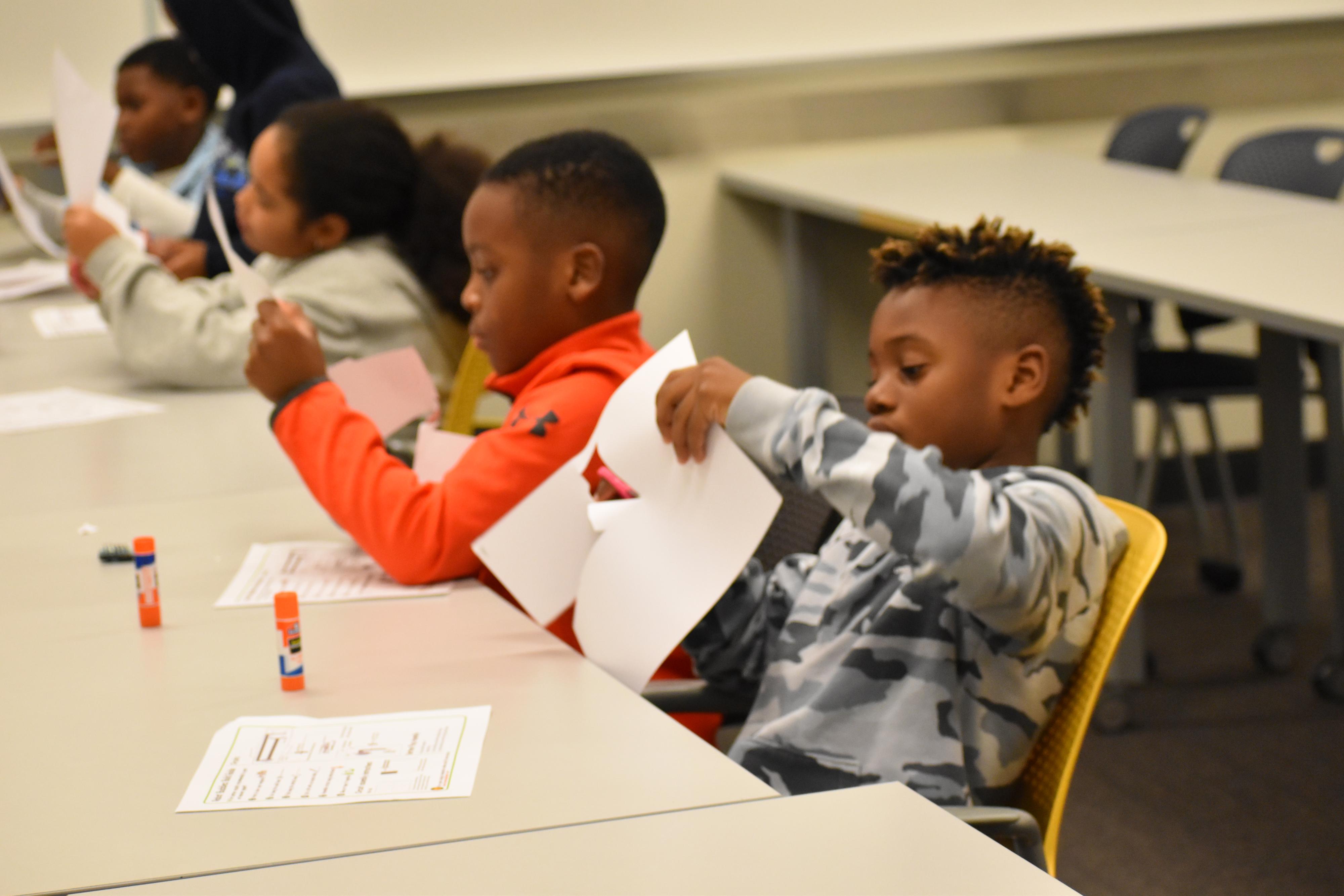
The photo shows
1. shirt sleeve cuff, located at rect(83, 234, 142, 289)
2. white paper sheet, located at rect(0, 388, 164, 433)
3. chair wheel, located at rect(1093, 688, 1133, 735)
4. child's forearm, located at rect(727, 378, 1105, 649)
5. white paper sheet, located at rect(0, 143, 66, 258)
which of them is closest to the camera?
child's forearm, located at rect(727, 378, 1105, 649)

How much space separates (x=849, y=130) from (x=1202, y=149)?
1.16 meters

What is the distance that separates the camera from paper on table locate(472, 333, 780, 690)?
109 centimetres

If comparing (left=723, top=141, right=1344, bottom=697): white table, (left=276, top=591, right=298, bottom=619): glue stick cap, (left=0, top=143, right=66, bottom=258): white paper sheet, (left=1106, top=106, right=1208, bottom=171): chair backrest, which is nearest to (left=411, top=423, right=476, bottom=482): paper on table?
(left=276, top=591, right=298, bottom=619): glue stick cap

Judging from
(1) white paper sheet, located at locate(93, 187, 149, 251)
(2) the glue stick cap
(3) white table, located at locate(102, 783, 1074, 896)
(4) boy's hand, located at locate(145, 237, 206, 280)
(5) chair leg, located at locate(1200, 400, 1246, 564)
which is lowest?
(5) chair leg, located at locate(1200, 400, 1246, 564)

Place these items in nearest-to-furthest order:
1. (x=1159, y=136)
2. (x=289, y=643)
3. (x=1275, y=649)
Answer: (x=289, y=643), (x=1275, y=649), (x=1159, y=136)

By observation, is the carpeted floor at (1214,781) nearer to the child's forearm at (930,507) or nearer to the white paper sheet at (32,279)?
the child's forearm at (930,507)

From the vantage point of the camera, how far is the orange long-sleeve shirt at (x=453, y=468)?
1.38m

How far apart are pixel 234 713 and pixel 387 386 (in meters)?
0.63

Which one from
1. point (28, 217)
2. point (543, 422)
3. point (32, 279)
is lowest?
point (32, 279)

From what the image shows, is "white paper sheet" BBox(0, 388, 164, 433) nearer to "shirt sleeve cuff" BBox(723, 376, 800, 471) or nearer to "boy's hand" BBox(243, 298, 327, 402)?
"boy's hand" BBox(243, 298, 327, 402)

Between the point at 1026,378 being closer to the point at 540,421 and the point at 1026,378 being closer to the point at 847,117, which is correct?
the point at 540,421

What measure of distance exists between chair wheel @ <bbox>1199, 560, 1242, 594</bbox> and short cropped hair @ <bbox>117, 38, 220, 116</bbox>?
270 cm

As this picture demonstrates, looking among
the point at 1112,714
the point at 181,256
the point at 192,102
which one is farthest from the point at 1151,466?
the point at 192,102

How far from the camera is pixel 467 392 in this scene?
2.06 meters
